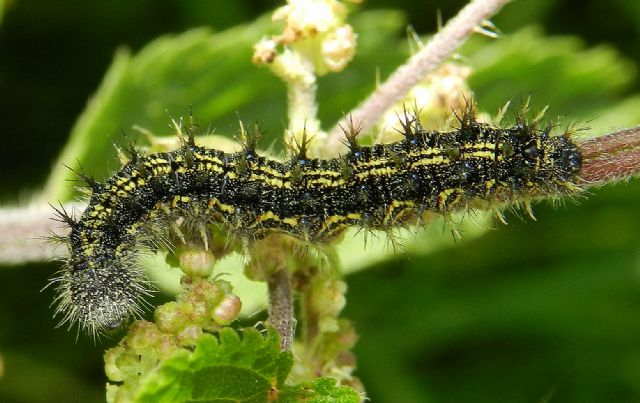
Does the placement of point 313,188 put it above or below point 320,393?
above

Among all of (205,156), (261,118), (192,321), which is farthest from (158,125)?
(192,321)

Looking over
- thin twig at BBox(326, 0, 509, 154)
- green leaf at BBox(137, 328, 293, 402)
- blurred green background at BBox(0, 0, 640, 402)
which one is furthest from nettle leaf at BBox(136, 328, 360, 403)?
blurred green background at BBox(0, 0, 640, 402)

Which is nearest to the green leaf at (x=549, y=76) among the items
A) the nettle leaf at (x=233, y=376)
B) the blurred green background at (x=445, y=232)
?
the blurred green background at (x=445, y=232)

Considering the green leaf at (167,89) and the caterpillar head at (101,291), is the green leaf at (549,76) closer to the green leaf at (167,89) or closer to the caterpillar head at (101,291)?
the green leaf at (167,89)

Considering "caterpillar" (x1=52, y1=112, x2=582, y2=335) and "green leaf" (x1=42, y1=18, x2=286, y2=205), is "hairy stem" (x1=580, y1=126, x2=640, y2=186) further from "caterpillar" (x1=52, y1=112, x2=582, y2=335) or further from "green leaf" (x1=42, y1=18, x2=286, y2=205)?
"green leaf" (x1=42, y1=18, x2=286, y2=205)

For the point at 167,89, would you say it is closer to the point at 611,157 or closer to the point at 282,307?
the point at 282,307

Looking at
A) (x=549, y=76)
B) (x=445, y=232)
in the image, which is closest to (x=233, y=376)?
(x=445, y=232)

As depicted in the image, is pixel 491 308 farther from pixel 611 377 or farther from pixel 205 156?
pixel 205 156
